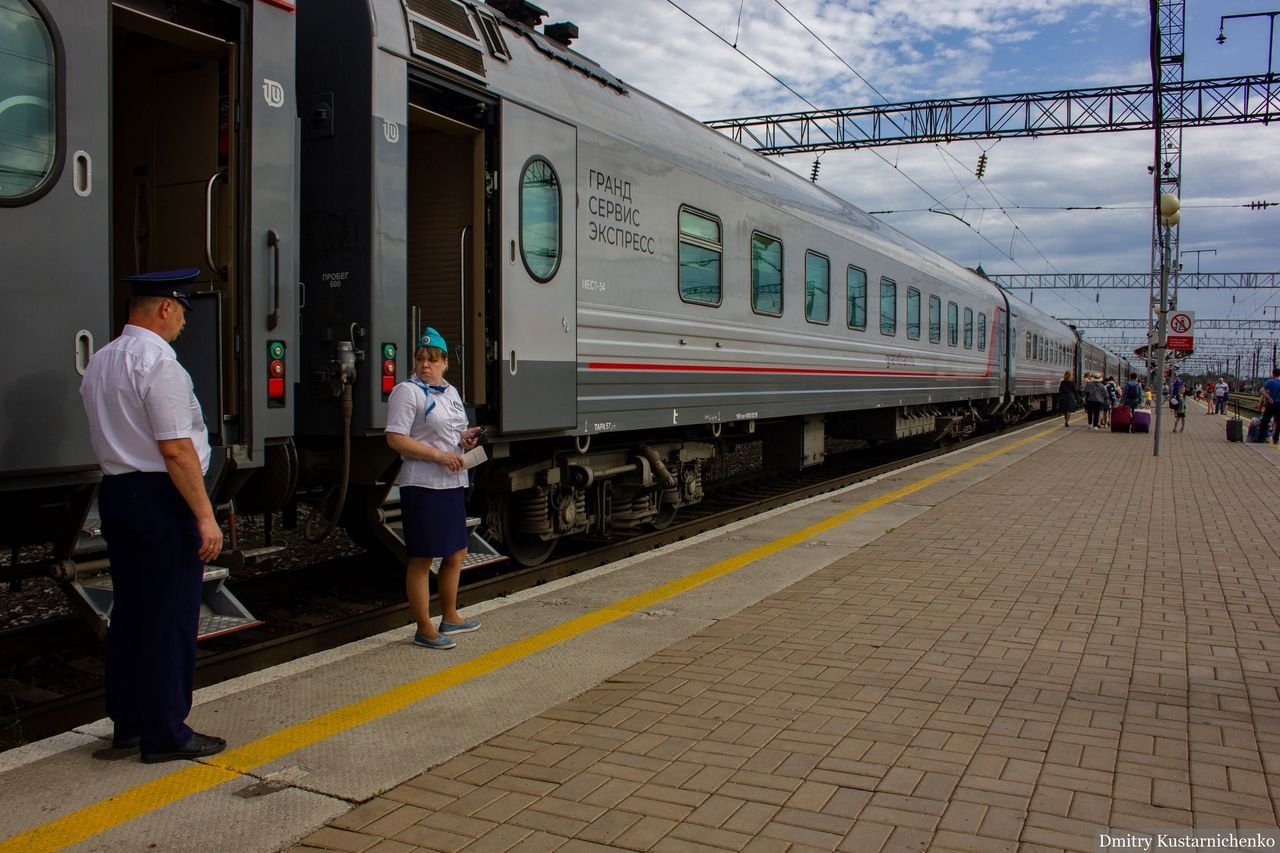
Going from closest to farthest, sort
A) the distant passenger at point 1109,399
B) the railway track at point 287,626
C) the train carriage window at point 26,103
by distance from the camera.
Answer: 1. the train carriage window at point 26,103
2. the railway track at point 287,626
3. the distant passenger at point 1109,399

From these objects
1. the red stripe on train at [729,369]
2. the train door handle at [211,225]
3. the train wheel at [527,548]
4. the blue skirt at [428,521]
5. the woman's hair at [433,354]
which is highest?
the train door handle at [211,225]

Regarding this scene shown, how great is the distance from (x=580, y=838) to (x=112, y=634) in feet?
6.35

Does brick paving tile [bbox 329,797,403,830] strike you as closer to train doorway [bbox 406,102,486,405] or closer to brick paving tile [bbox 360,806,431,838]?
brick paving tile [bbox 360,806,431,838]

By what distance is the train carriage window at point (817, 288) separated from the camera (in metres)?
11.2

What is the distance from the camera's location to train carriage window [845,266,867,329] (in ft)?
41.8

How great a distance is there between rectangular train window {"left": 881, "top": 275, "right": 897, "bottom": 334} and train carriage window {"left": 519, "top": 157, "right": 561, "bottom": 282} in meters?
8.14

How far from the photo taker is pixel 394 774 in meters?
3.50

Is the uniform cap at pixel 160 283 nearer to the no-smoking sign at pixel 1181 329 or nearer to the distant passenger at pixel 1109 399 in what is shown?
the no-smoking sign at pixel 1181 329

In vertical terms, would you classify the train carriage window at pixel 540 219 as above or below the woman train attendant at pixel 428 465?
above

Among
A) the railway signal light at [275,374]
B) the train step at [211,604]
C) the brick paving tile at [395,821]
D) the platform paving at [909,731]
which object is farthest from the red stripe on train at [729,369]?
the brick paving tile at [395,821]

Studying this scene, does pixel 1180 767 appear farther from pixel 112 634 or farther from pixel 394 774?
pixel 112 634

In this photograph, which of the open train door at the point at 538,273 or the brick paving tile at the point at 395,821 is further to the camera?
the open train door at the point at 538,273

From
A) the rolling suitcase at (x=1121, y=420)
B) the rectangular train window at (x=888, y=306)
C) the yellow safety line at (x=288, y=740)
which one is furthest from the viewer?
the rolling suitcase at (x=1121, y=420)

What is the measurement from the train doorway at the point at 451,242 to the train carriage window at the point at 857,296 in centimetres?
694
